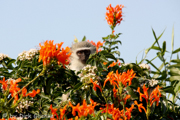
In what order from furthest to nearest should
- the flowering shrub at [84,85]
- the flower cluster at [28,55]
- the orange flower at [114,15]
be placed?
1. the orange flower at [114,15]
2. the flower cluster at [28,55]
3. the flowering shrub at [84,85]

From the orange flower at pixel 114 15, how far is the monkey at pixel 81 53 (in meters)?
0.76

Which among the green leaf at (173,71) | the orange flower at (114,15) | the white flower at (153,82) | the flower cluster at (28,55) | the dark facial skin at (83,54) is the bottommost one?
the white flower at (153,82)

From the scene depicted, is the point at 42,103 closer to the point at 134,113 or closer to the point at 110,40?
the point at 134,113

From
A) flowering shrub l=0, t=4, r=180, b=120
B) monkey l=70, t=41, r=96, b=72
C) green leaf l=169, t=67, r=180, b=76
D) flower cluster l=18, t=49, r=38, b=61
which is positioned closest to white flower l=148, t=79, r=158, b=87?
flowering shrub l=0, t=4, r=180, b=120

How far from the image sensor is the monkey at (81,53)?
267 inches

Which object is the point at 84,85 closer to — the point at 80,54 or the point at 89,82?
the point at 89,82

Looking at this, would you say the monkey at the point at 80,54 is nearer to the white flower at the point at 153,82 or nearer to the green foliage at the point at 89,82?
the green foliage at the point at 89,82

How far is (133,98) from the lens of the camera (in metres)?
4.02

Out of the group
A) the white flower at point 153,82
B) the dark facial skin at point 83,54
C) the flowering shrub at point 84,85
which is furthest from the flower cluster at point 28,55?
the dark facial skin at point 83,54

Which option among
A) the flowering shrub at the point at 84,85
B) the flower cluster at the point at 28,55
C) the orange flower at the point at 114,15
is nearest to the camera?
the flowering shrub at the point at 84,85

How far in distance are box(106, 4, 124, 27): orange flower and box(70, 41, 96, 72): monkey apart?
0.76 m

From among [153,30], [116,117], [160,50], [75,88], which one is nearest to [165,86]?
[160,50]

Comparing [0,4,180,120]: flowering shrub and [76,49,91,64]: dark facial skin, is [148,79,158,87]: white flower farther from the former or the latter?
[76,49,91,64]: dark facial skin

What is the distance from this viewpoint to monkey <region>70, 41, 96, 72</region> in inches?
267
